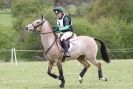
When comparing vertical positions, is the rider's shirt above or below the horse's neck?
above

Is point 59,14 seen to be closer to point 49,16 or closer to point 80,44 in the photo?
point 80,44

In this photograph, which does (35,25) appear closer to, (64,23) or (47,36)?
(47,36)

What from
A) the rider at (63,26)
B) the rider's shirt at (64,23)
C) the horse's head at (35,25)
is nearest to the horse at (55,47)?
the horse's head at (35,25)

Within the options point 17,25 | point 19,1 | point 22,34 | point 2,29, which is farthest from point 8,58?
point 19,1

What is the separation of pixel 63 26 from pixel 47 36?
23.6 inches

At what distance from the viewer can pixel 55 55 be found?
1423 cm

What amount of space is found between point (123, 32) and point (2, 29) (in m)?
18.6

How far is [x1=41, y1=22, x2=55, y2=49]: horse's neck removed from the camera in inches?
565

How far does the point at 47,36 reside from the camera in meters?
14.4

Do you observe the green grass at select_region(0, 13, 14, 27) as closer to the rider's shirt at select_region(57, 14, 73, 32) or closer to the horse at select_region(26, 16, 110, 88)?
Result: the horse at select_region(26, 16, 110, 88)

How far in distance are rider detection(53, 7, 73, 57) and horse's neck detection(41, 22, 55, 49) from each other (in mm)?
236

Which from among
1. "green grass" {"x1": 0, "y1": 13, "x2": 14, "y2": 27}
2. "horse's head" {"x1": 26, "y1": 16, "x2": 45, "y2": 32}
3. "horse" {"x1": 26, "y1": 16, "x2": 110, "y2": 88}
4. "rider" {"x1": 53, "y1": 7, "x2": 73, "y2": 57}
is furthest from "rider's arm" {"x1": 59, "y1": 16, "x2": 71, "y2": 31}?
"green grass" {"x1": 0, "y1": 13, "x2": 14, "y2": 27}

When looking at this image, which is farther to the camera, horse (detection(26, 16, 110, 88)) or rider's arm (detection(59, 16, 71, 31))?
rider's arm (detection(59, 16, 71, 31))

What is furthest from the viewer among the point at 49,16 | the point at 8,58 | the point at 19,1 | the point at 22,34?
the point at 19,1
